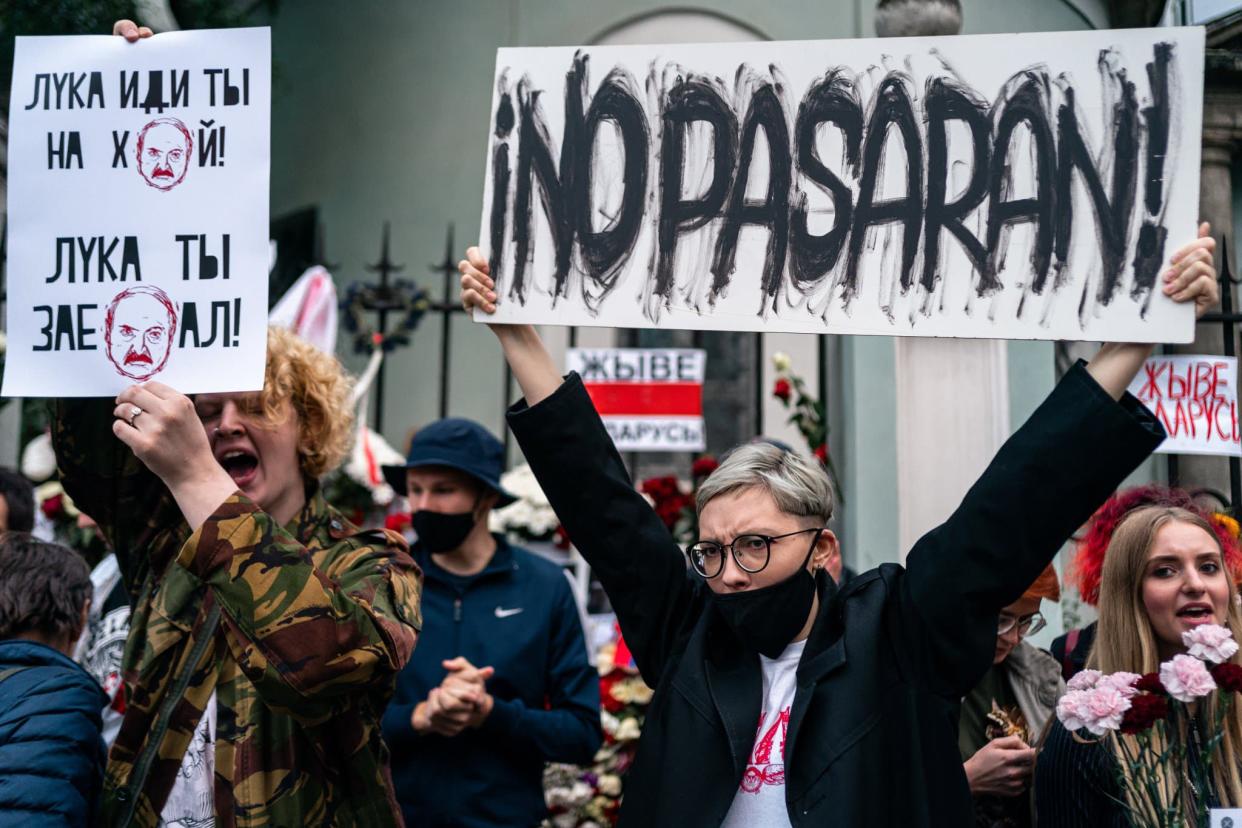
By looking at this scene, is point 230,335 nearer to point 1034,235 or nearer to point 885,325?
point 885,325

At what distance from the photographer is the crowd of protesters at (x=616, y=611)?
2252mm

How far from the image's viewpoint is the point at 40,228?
2.74 m

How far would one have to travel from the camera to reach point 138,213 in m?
2.71

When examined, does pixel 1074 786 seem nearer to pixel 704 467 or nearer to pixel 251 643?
pixel 251 643

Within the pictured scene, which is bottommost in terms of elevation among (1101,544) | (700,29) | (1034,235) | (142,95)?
(1101,544)

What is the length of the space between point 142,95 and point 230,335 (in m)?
0.56

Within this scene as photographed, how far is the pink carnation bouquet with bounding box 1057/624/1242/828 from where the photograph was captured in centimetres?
251

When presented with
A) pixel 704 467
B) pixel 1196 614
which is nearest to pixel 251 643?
pixel 1196 614

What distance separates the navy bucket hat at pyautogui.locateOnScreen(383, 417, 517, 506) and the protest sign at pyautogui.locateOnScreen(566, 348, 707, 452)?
2.06m

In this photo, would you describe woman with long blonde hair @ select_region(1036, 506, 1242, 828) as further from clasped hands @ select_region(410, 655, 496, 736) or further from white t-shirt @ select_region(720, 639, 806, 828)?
clasped hands @ select_region(410, 655, 496, 736)

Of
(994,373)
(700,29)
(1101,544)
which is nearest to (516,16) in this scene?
(700,29)

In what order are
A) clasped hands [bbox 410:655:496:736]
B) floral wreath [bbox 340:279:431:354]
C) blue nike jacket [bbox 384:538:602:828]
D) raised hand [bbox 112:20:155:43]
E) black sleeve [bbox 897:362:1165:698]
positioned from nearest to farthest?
1. black sleeve [bbox 897:362:1165:698]
2. raised hand [bbox 112:20:155:43]
3. clasped hands [bbox 410:655:496:736]
4. blue nike jacket [bbox 384:538:602:828]
5. floral wreath [bbox 340:279:431:354]

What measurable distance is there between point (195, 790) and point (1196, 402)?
3313 millimetres

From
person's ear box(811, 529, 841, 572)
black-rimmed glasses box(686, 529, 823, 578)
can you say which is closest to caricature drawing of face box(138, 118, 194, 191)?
black-rimmed glasses box(686, 529, 823, 578)
